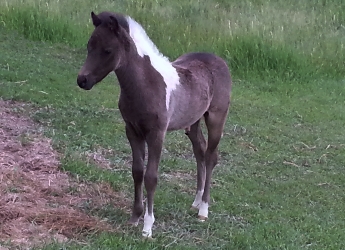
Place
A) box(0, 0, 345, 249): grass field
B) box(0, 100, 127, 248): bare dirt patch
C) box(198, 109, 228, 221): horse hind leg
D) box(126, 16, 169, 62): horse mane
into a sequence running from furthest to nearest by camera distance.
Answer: box(198, 109, 228, 221): horse hind leg → box(0, 0, 345, 249): grass field → box(126, 16, 169, 62): horse mane → box(0, 100, 127, 248): bare dirt patch

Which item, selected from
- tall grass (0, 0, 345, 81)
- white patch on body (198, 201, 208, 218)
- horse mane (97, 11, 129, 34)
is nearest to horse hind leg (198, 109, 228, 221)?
white patch on body (198, 201, 208, 218)

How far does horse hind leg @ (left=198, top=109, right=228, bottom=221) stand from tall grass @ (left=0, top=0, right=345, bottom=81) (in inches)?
246

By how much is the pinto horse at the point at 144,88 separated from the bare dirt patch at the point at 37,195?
554 mm

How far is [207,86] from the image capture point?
18.2ft

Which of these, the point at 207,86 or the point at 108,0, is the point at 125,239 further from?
the point at 108,0

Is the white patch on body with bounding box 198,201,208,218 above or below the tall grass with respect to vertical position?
above

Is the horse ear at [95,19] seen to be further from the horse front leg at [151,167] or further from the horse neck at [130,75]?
the horse front leg at [151,167]

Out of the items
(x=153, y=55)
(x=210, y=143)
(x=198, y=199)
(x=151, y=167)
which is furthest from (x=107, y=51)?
(x=198, y=199)

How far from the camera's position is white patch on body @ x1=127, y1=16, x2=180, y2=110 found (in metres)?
4.86

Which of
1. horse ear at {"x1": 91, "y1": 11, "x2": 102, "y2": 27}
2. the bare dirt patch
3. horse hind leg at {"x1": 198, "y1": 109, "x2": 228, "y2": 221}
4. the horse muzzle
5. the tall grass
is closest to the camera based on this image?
the horse muzzle

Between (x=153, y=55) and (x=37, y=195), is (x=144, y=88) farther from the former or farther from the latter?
(x=37, y=195)

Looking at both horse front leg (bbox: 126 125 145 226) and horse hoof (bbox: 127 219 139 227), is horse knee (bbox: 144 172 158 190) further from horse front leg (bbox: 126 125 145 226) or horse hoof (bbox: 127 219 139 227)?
horse hoof (bbox: 127 219 139 227)

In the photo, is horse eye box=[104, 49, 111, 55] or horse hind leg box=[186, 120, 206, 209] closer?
horse eye box=[104, 49, 111, 55]

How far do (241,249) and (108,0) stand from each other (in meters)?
10.6
